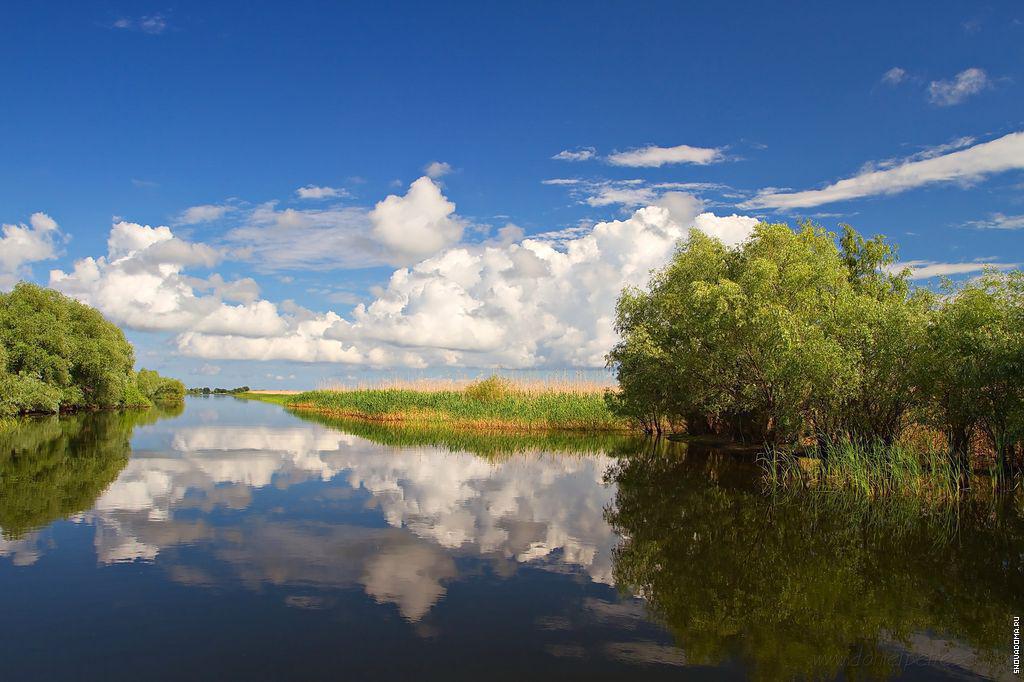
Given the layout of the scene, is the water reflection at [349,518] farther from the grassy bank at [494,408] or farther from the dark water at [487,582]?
the grassy bank at [494,408]

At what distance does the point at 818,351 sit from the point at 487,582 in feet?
47.8

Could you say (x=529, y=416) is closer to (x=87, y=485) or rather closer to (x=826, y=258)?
(x=826, y=258)

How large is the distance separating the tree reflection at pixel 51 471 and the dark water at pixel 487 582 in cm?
16

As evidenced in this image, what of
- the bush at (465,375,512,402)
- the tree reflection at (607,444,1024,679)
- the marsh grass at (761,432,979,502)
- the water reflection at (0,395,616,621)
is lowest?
the water reflection at (0,395,616,621)

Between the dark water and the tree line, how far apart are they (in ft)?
14.2

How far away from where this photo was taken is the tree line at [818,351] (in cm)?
1889

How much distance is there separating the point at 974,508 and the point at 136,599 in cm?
1918

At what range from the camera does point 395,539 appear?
13.4 m

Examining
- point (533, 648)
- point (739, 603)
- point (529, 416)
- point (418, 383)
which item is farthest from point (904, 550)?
point (418, 383)

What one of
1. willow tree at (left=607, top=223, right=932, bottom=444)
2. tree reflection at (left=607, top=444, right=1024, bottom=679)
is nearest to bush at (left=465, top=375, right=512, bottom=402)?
willow tree at (left=607, top=223, right=932, bottom=444)

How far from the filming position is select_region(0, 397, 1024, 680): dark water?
7.71 m

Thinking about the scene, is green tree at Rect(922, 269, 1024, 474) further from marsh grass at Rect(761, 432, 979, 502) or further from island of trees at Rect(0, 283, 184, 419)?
island of trees at Rect(0, 283, 184, 419)

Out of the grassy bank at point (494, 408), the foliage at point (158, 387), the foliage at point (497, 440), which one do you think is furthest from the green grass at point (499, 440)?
the foliage at point (158, 387)

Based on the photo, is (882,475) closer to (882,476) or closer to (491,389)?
(882,476)
